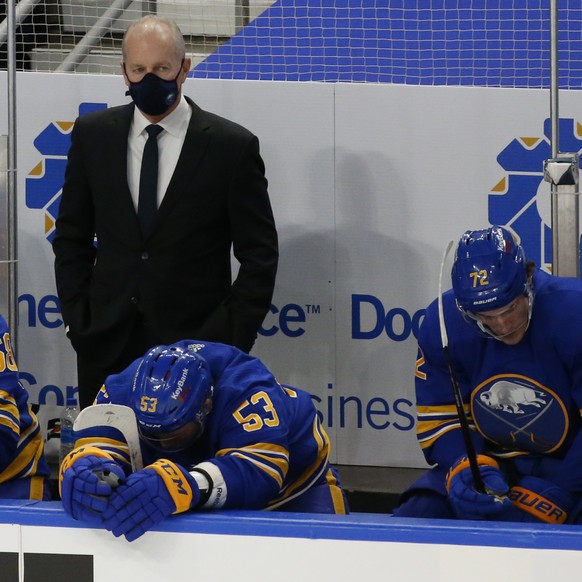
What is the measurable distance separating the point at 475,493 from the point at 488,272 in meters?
0.48

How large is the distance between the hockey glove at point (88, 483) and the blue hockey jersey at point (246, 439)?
143mm

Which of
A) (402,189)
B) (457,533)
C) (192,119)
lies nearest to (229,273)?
(192,119)

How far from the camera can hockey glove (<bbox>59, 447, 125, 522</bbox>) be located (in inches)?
84.7

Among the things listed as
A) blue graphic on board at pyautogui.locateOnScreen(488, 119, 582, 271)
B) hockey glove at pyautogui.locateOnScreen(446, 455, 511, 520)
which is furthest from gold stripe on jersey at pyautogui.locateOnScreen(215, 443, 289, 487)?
blue graphic on board at pyautogui.locateOnScreen(488, 119, 582, 271)

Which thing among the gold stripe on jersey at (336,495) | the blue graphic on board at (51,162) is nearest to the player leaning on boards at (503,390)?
the gold stripe on jersey at (336,495)

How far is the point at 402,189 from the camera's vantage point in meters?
4.05

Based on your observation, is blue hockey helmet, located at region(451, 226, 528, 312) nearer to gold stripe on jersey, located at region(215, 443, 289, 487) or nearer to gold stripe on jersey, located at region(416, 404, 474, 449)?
gold stripe on jersey, located at region(416, 404, 474, 449)

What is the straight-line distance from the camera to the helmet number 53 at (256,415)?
2535mm

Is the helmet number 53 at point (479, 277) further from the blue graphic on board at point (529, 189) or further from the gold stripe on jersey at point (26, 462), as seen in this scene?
the blue graphic on board at point (529, 189)

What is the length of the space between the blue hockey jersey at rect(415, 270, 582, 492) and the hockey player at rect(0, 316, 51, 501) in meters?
0.99

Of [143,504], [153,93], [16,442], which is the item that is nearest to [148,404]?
[143,504]

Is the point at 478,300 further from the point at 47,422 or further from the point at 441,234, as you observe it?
the point at 47,422

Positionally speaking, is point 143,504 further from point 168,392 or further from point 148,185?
point 148,185

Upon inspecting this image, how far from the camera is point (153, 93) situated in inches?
132
